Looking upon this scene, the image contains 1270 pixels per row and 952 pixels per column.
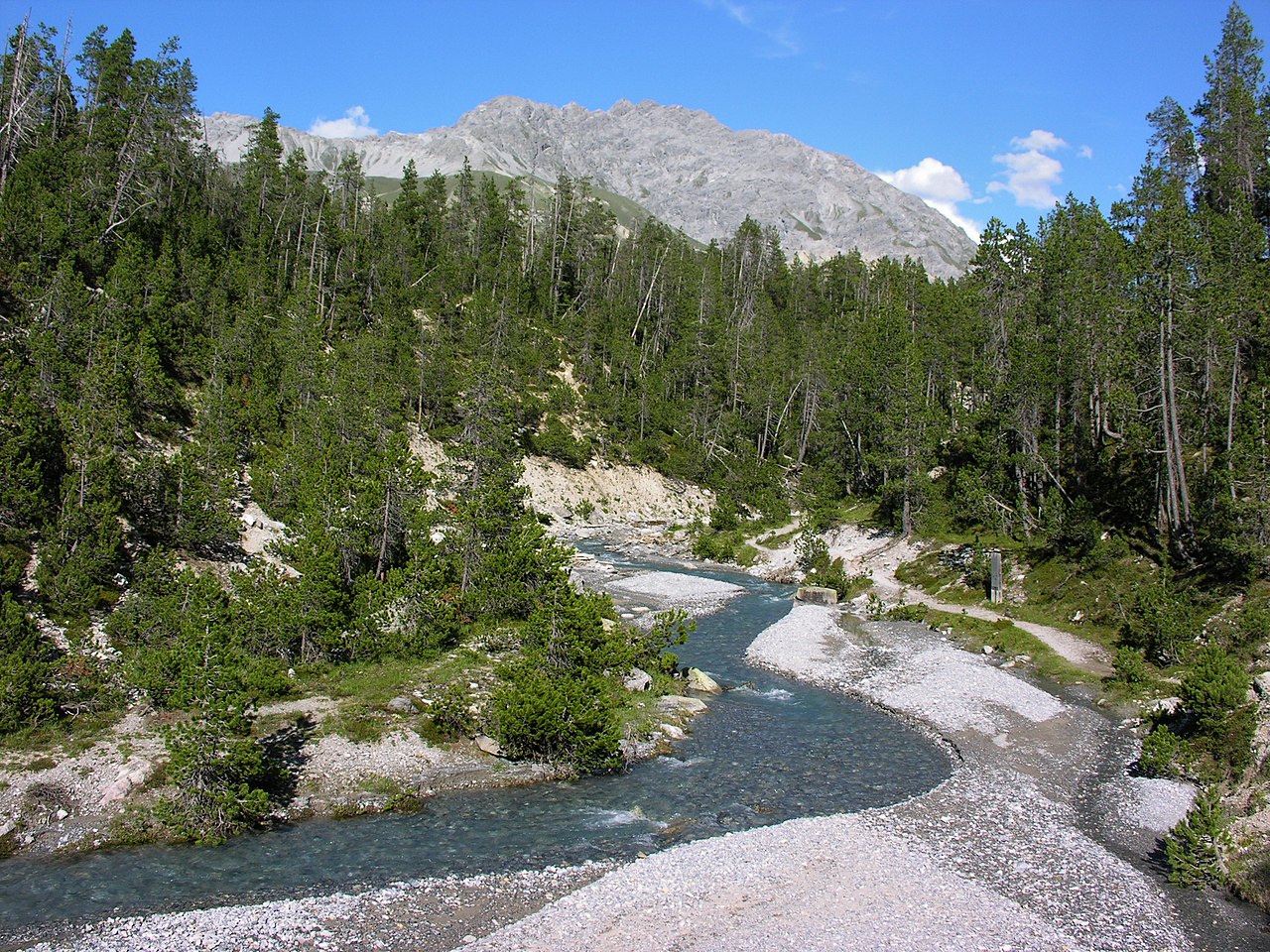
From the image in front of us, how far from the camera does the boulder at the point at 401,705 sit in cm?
2333

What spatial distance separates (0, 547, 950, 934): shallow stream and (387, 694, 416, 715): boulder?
466 centimetres

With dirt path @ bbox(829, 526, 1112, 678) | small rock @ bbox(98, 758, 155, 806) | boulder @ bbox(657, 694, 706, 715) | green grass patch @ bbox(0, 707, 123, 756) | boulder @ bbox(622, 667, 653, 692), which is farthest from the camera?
dirt path @ bbox(829, 526, 1112, 678)

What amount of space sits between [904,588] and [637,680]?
2559cm

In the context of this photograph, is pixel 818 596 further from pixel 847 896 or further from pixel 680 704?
pixel 847 896

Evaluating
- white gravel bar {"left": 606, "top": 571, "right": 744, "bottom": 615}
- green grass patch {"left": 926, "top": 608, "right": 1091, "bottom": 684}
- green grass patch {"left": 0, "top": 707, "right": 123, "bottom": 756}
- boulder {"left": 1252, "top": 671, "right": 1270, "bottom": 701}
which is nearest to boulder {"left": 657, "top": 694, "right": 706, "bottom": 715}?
green grass patch {"left": 926, "top": 608, "right": 1091, "bottom": 684}

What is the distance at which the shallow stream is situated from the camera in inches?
574

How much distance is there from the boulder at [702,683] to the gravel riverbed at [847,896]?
998 cm

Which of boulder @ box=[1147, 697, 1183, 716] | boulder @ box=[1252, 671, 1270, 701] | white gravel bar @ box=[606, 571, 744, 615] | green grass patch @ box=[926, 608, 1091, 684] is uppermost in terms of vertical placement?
boulder @ box=[1252, 671, 1270, 701]

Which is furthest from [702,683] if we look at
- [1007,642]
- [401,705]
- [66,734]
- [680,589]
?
[66,734]

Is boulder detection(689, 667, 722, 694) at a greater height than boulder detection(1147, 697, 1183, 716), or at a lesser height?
lesser

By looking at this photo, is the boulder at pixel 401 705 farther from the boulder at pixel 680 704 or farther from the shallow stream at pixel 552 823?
the boulder at pixel 680 704

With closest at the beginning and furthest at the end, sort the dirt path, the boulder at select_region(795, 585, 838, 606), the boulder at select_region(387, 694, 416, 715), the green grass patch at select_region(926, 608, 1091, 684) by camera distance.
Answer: the boulder at select_region(387, 694, 416, 715)
the green grass patch at select_region(926, 608, 1091, 684)
the dirt path
the boulder at select_region(795, 585, 838, 606)

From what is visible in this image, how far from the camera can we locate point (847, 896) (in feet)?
49.0

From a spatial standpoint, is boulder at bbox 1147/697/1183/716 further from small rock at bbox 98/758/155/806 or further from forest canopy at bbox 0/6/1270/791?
small rock at bbox 98/758/155/806
